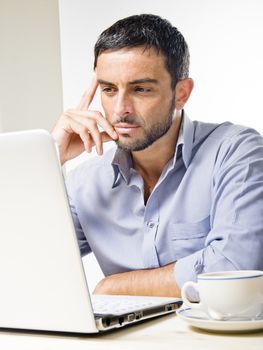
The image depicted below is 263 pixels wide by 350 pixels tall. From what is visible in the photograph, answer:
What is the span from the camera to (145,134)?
2.00 m

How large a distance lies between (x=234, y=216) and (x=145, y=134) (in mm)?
487

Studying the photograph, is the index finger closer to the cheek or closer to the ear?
the cheek

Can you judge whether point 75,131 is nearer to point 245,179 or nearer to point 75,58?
point 245,179

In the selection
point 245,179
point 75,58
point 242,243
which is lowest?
point 242,243

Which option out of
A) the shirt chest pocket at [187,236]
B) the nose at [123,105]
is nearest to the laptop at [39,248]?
the shirt chest pocket at [187,236]

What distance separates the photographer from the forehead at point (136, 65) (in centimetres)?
204

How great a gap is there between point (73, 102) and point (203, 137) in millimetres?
1246

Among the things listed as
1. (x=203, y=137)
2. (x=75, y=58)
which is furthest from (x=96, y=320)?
(x=75, y=58)

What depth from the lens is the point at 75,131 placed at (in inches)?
76.9

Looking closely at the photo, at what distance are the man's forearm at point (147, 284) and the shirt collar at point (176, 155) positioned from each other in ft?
1.29

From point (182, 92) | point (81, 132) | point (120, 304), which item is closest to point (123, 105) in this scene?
point (81, 132)

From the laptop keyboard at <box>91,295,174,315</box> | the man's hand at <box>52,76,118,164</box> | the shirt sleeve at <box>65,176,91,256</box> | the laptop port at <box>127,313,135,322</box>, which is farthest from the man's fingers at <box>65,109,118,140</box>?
the laptop port at <box>127,313,135,322</box>

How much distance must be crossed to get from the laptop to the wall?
214 centimetres

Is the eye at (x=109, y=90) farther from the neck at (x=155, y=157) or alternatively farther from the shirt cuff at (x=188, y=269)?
the shirt cuff at (x=188, y=269)
